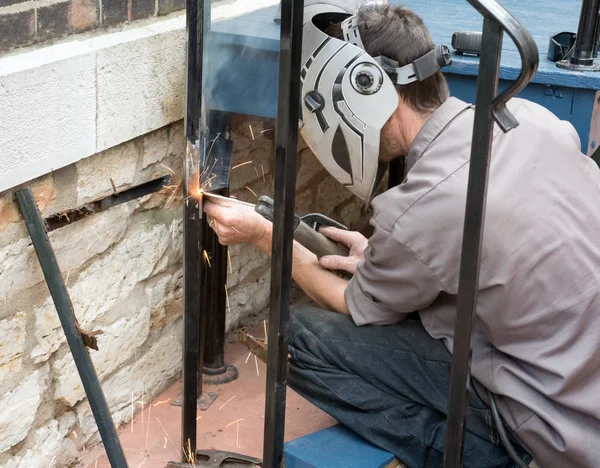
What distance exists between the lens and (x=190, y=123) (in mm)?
2660

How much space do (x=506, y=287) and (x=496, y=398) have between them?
0.40 meters

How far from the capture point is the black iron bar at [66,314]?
8.21ft

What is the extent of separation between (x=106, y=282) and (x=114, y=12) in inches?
35.2

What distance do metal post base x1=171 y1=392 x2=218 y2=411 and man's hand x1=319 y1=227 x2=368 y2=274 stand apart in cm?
87

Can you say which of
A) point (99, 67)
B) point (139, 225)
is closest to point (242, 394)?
point (139, 225)

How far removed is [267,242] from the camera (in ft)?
9.38

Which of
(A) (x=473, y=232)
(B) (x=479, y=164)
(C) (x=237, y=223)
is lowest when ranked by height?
(C) (x=237, y=223)

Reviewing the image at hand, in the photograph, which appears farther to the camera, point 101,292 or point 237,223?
point 101,292

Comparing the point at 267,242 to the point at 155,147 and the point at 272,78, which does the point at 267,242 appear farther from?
the point at 272,78

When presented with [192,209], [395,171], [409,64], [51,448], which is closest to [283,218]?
[192,209]

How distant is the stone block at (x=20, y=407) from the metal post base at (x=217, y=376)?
94 cm

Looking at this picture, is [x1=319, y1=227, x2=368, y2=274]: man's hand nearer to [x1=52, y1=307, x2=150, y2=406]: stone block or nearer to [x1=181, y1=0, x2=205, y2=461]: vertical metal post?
[x1=181, y1=0, x2=205, y2=461]: vertical metal post

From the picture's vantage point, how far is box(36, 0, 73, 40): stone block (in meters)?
2.45

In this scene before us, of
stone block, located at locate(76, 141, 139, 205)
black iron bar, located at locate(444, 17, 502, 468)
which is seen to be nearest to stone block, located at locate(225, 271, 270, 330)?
stone block, located at locate(76, 141, 139, 205)
